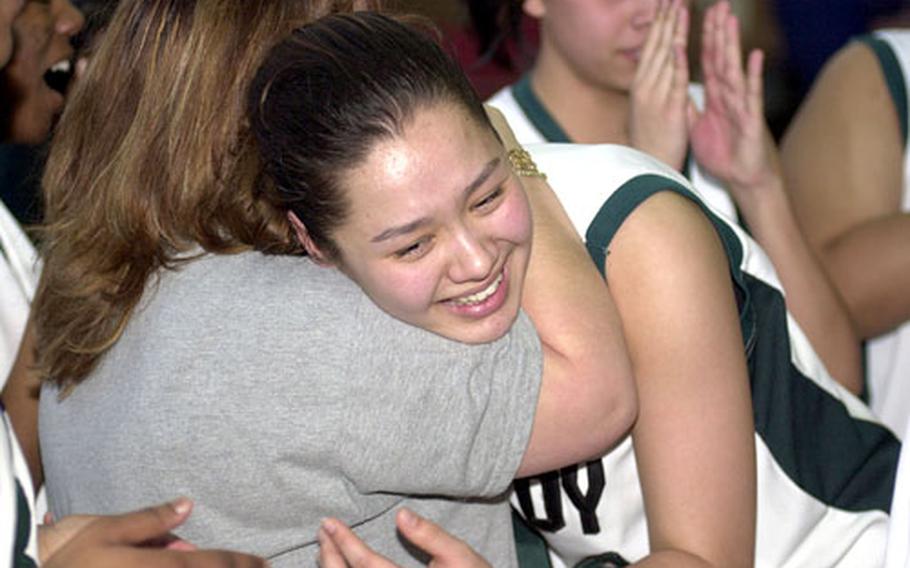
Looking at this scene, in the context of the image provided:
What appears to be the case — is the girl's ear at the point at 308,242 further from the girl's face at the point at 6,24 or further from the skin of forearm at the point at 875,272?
the skin of forearm at the point at 875,272

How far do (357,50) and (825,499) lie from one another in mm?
699

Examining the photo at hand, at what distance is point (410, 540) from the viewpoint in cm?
136

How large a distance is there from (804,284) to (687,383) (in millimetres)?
676

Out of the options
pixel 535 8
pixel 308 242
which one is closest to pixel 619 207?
pixel 308 242

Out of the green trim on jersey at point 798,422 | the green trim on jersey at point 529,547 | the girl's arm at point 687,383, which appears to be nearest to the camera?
the girl's arm at point 687,383

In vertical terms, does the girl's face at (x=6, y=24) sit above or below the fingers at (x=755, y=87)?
above

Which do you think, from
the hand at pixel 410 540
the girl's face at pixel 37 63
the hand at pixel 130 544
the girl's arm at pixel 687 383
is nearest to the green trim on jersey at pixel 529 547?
the girl's arm at pixel 687 383

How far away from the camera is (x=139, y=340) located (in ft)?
4.74

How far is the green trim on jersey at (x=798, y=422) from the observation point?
1.60 metres

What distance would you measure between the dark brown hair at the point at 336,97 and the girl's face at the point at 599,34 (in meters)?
0.86

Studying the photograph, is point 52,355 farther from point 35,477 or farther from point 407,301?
point 407,301

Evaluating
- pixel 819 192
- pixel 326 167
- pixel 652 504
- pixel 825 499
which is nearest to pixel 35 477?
pixel 326 167

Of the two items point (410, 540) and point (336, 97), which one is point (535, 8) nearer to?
point (336, 97)

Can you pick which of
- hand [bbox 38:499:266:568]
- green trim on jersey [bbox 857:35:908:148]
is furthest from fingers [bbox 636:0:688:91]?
hand [bbox 38:499:266:568]
